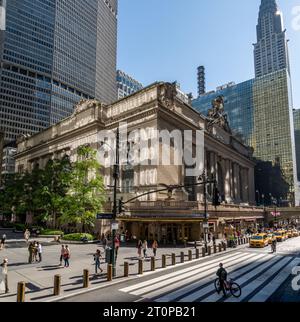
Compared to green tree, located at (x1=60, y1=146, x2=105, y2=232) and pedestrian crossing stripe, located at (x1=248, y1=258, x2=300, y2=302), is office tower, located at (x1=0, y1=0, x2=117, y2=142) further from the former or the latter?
pedestrian crossing stripe, located at (x1=248, y1=258, x2=300, y2=302)

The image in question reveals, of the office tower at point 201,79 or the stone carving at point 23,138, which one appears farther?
the office tower at point 201,79

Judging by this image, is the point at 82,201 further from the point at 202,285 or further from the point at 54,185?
the point at 202,285

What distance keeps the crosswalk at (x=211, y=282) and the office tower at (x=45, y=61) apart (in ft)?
395

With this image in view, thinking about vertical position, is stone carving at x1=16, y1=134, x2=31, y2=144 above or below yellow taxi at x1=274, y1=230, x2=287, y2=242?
above

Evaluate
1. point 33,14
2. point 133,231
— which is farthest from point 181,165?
point 33,14

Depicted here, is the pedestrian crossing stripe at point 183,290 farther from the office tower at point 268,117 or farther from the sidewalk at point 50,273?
the office tower at point 268,117

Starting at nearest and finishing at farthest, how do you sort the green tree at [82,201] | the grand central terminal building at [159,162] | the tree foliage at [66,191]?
the green tree at [82,201] → the tree foliage at [66,191] → the grand central terminal building at [159,162]

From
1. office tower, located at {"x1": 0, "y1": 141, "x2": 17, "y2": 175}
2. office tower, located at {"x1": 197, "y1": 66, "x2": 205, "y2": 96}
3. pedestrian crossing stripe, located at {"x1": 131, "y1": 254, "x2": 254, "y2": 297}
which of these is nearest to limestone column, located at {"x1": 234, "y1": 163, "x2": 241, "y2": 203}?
pedestrian crossing stripe, located at {"x1": 131, "y1": 254, "x2": 254, "y2": 297}

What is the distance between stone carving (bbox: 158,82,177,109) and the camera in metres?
47.7

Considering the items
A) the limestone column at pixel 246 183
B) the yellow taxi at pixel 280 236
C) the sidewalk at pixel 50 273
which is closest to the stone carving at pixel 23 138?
the sidewalk at pixel 50 273

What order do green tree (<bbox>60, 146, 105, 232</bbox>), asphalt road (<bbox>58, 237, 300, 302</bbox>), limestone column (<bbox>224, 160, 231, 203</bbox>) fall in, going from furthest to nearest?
limestone column (<bbox>224, 160, 231, 203</bbox>)
green tree (<bbox>60, 146, 105, 232</bbox>)
asphalt road (<bbox>58, 237, 300, 302</bbox>)

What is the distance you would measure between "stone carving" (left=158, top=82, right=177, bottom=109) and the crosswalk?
1206 inches

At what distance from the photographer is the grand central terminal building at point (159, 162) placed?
3688 centimetres

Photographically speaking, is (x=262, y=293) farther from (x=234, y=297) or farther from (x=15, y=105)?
(x=15, y=105)
